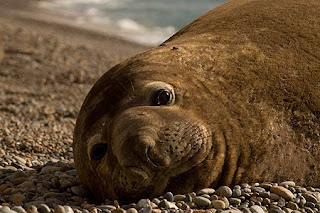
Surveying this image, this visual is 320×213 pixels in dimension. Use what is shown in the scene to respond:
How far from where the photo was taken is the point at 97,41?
14820 mm

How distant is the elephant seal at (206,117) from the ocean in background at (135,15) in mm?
11210

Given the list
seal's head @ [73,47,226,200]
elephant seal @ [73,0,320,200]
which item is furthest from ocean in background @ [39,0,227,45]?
seal's head @ [73,47,226,200]

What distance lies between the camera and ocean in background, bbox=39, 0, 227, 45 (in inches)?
676

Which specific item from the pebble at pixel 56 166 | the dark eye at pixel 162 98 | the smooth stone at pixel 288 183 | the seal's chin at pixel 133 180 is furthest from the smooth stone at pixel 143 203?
the smooth stone at pixel 288 183

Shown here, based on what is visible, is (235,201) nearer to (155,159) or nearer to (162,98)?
(155,159)

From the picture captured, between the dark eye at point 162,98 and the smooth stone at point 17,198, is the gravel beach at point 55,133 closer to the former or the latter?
the smooth stone at point 17,198

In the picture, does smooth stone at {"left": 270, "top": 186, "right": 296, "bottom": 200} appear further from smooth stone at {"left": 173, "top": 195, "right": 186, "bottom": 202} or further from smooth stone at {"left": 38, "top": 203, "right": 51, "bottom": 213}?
smooth stone at {"left": 38, "top": 203, "right": 51, "bottom": 213}

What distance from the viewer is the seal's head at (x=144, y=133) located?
362 cm

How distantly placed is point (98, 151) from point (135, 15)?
16.4 m

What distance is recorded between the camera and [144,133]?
3.58 m

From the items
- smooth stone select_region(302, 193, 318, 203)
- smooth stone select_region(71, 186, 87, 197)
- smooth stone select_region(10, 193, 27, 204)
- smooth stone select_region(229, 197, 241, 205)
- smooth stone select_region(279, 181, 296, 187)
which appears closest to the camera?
smooth stone select_region(229, 197, 241, 205)

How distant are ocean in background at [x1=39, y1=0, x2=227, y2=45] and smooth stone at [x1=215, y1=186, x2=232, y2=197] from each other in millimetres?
11790

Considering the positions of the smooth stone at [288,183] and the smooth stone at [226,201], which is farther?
Answer: the smooth stone at [288,183]

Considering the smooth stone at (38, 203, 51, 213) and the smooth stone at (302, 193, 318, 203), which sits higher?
the smooth stone at (302, 193, 318, 203)
